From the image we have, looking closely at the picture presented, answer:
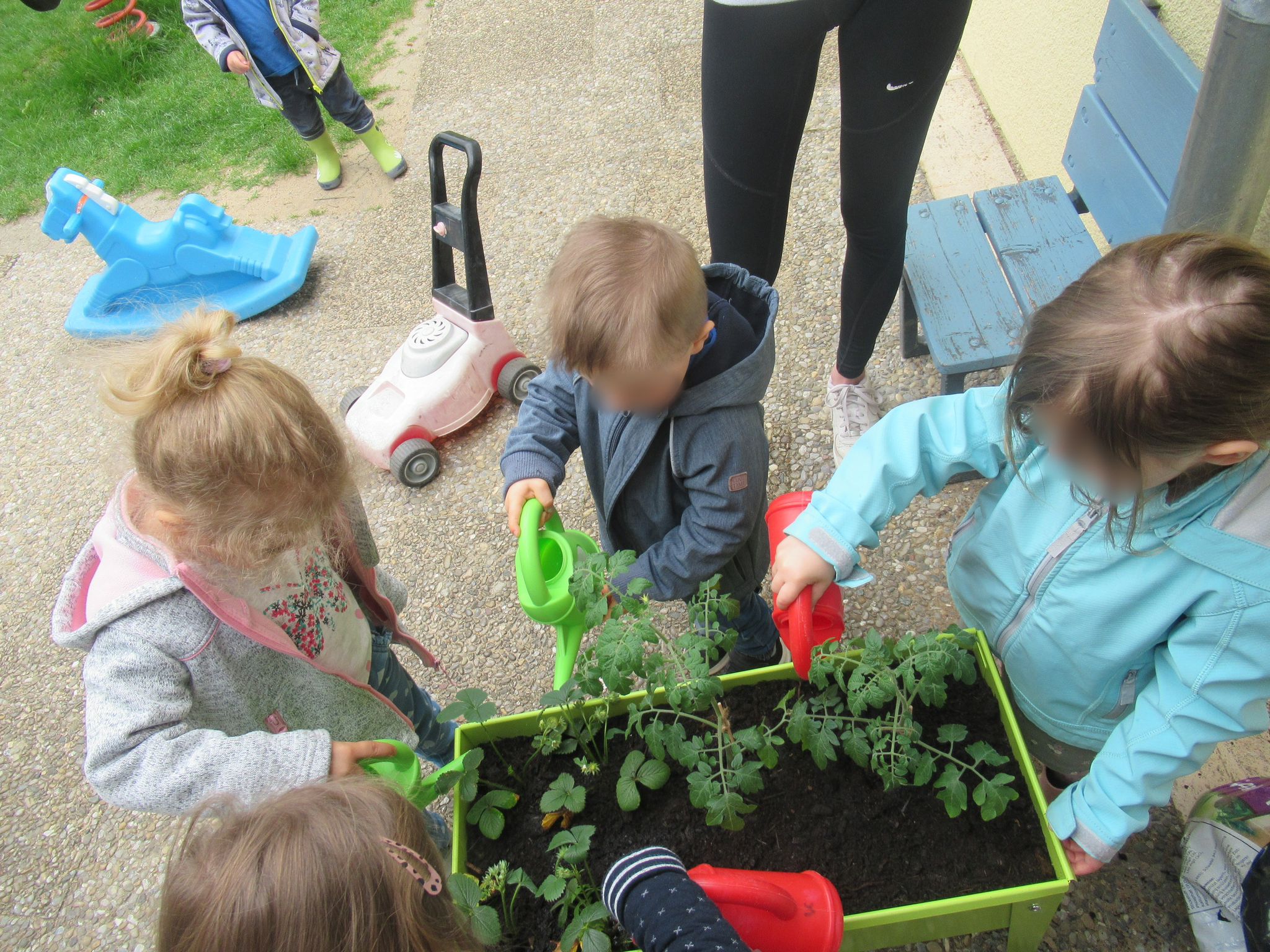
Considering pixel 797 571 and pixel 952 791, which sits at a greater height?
pixel 797 571

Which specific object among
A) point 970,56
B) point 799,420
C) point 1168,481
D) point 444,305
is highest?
point 1168,481

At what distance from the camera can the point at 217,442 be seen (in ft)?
3.79

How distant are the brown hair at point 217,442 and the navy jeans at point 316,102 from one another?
3.02 meters

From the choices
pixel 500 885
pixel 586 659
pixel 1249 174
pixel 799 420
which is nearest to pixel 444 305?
pixel 799 420

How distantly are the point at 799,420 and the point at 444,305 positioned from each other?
1.19 meters

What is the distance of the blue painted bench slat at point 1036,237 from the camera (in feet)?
7.01

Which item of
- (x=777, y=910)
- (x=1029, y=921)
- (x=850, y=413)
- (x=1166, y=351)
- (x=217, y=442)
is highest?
(x=1166, y=351)

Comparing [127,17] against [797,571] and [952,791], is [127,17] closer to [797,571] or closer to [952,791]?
[797,571]

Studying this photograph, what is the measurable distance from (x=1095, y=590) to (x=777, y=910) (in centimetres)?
65

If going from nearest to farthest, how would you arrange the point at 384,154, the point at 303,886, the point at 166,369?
the point at 303,886 → the point at 166,369 → the point at 384,154

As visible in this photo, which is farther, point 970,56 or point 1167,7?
point 970,56

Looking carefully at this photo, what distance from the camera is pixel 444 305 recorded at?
265 centimetres

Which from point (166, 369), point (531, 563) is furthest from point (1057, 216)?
point (166, 369)

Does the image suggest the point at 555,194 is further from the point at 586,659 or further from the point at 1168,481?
the point at 1168,481
